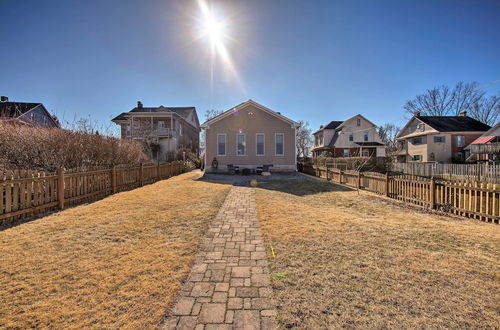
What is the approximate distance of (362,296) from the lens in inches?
90.0

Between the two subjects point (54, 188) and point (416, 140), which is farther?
point (416, 140)

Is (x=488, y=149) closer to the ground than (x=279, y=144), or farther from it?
closer to the ground

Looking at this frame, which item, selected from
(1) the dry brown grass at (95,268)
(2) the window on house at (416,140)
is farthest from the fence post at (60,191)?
(2) the window on house at (416,140)

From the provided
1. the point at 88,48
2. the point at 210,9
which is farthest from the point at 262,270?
the point at 88,48

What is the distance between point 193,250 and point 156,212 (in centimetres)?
290

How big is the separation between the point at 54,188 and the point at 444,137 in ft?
134

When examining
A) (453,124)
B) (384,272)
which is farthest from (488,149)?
(384,272)

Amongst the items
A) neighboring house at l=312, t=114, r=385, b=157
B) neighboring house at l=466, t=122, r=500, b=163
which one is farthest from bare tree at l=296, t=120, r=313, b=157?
neighboring house at l=466, t=122, r=500, b=163

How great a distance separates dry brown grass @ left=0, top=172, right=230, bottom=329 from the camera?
6.52ft

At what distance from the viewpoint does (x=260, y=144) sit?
715 inches

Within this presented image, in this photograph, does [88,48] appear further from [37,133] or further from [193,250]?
[193,250]

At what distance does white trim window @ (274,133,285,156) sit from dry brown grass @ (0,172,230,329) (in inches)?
532

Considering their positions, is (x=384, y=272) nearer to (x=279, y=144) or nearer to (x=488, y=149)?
(x=279, y=144)

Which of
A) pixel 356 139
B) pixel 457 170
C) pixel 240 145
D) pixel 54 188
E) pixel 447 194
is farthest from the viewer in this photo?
pixel 356 139
